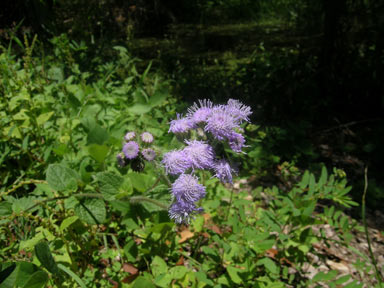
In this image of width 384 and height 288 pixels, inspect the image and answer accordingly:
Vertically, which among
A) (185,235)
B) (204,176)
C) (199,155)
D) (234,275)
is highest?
(199,155)

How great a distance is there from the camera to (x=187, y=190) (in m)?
1.21

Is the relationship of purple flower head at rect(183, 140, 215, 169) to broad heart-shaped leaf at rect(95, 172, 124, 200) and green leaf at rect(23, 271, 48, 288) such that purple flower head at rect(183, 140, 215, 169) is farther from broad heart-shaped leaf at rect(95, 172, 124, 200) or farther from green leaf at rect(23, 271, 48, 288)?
green leaf at rect(23, 271, 48, 288)

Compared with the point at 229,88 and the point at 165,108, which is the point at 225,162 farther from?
the point at 229,88

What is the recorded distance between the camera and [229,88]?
395 cm

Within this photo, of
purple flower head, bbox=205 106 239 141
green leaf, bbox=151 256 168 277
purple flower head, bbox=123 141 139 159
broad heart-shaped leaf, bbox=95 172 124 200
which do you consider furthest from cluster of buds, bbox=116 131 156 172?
green leaf, bbox=151 256 168 277

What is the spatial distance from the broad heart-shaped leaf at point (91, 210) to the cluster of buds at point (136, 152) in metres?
0.24

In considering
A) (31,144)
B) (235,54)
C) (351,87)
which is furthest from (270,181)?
(235,54)

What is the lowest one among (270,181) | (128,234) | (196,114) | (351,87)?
(270,181)

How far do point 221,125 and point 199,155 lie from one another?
18 cm

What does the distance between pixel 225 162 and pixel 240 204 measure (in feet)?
1.71

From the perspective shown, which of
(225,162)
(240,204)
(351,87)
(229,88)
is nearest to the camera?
(225,162)

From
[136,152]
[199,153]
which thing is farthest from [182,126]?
[136,152]

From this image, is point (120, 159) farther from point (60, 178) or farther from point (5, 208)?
point (5, 208)

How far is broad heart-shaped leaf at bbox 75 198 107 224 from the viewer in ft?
4.43
